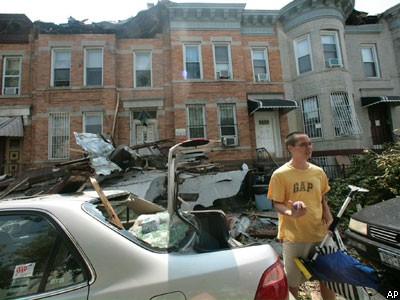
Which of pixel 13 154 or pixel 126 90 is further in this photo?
pixel 126 90

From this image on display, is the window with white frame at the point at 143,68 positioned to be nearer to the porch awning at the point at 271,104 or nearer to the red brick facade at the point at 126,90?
the red brick facade at the point at 126,90

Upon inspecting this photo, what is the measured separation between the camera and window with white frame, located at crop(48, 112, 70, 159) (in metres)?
11.2

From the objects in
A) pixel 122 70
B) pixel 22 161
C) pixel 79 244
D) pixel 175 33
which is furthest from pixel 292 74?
pixel 22 161

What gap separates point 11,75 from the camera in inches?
473

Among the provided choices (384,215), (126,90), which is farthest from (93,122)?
(384,215)

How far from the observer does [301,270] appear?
2.36 m

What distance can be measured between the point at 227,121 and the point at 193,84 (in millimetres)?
2566

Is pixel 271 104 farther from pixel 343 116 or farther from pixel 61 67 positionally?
pixel 61 67

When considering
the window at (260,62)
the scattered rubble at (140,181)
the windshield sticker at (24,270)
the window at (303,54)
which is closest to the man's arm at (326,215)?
the windshield sticker at (24,270)

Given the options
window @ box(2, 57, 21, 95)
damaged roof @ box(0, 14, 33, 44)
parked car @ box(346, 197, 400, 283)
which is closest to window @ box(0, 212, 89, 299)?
parked car @ box(346, 197, 400, 283)

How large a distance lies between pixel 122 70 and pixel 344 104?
11352mm

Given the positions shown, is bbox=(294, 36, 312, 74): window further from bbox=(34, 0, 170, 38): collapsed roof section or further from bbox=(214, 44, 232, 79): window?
bbox=(34, 0, 170, 38): collapsed roof section

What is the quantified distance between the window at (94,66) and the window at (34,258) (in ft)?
38.2

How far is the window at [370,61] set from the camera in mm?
13602
